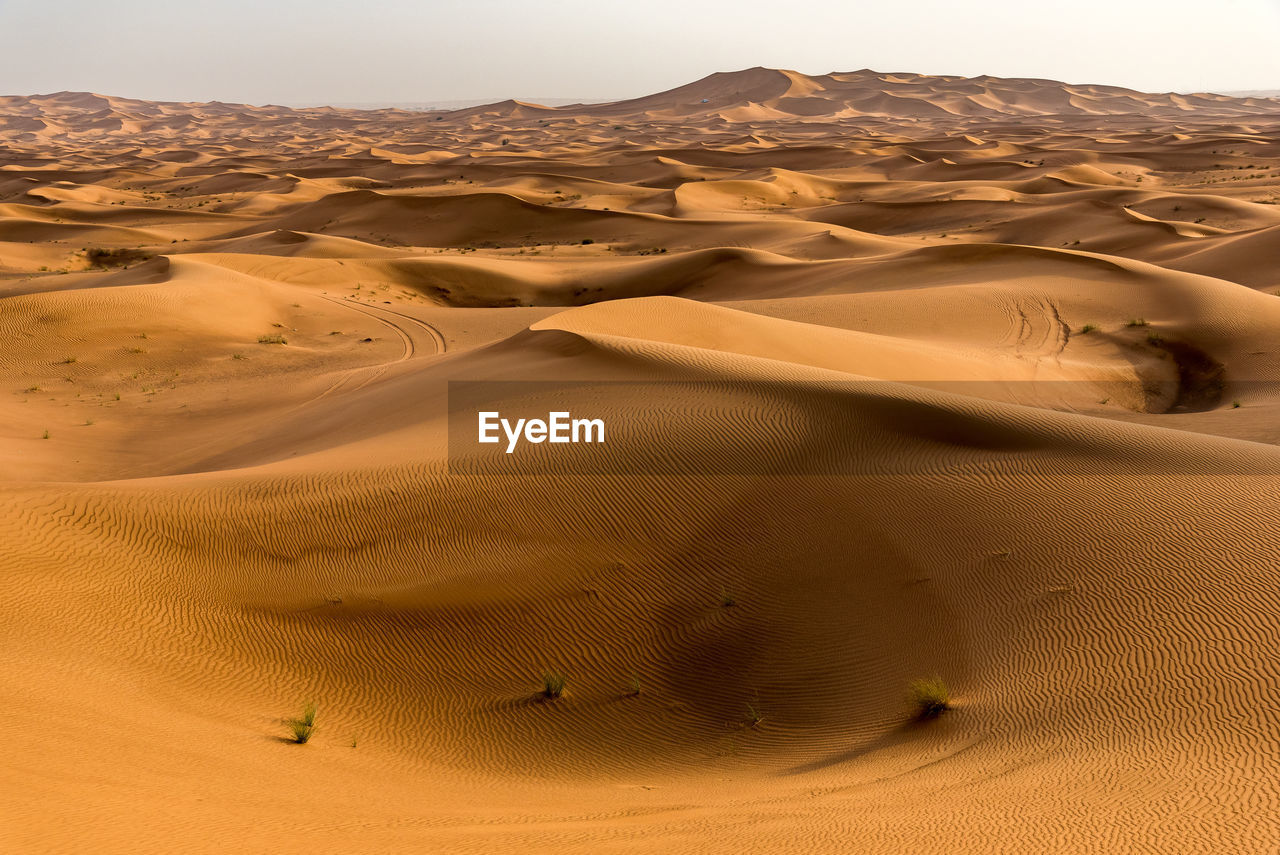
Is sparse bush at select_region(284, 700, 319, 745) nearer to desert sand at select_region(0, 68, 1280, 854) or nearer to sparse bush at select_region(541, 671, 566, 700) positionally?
desert sand at select_region(0, 68, 1280, 854)

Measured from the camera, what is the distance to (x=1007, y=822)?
488 centimetres

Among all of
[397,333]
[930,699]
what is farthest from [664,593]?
[397,333]

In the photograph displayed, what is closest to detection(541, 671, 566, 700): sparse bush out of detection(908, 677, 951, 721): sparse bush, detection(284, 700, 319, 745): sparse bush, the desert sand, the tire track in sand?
the desert sand

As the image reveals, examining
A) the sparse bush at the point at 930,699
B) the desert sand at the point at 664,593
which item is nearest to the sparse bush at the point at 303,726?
the desert sand at the point at 664,593

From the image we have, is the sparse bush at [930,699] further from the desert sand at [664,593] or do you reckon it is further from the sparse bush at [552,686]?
the sparse bush at [552,686]

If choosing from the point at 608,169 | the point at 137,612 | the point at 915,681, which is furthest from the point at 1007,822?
the point at 608,169

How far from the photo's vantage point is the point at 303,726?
677 cm

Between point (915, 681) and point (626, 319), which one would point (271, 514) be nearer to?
point (915, 681)

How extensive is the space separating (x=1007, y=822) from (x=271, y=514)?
24.7 feet

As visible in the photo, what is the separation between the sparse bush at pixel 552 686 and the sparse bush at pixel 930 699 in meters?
2.70

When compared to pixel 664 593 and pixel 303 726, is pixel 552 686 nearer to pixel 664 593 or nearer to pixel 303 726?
pixel 664 593

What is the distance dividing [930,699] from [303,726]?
4.28 metres

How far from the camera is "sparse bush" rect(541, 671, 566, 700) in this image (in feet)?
25.3

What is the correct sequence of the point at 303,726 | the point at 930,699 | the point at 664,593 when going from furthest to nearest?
1. the point at 664,593
2. the point at 303,726
3. the point at 930,699
